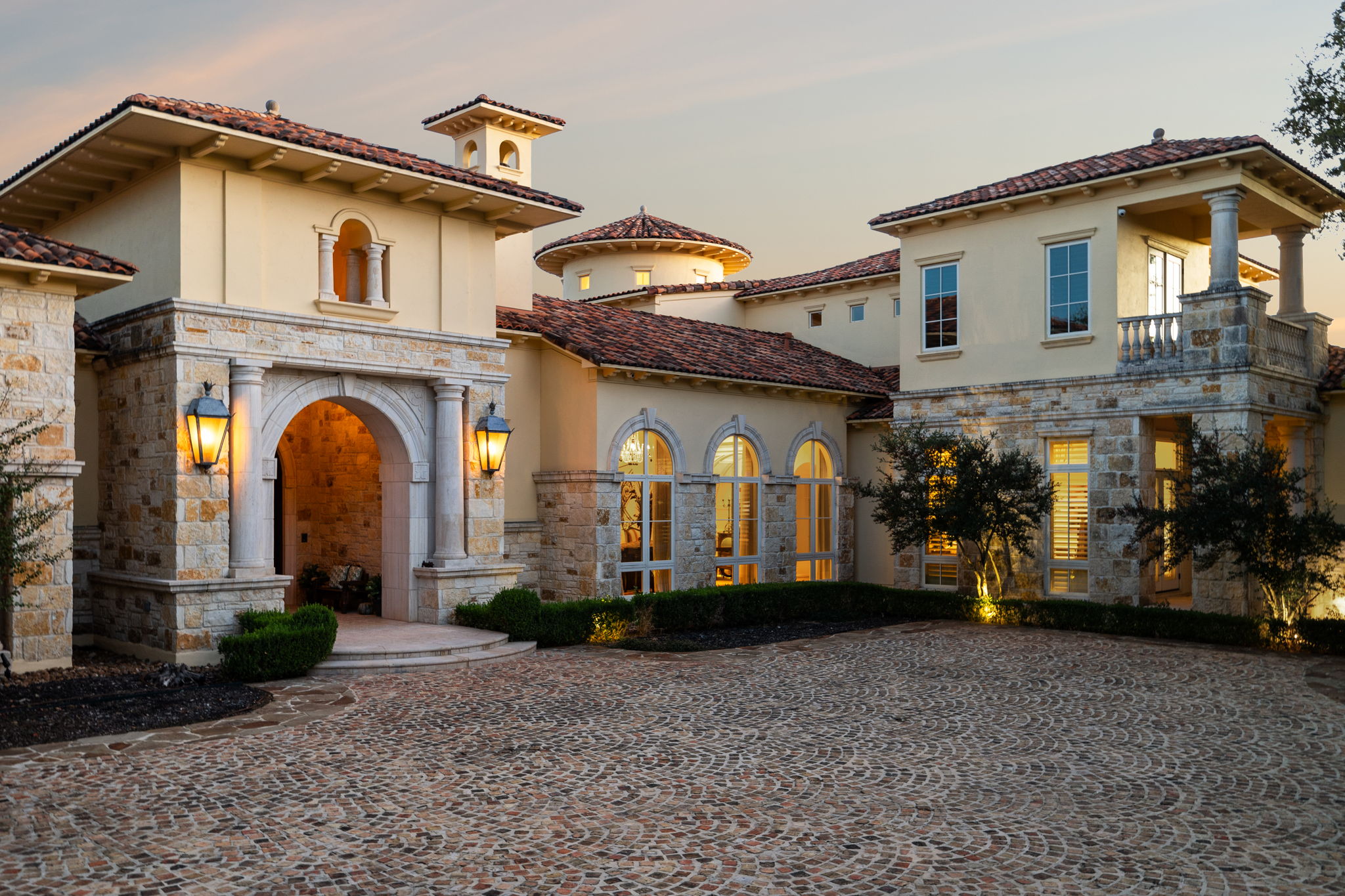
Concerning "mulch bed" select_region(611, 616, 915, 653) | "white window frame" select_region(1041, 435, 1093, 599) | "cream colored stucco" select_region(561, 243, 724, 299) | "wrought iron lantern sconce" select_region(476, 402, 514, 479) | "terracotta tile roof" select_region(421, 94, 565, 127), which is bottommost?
"mulch bed" select_region(611, 616, 915, 653)

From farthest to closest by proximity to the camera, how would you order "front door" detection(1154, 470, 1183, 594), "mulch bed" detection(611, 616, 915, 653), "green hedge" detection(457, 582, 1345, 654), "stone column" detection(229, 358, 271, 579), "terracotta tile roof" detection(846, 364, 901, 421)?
1. "terracotta tile roof" detection(846, 364, 901, 421)
2. "front door" detection(1154, 470, 1183, 594)
3. "mulch bed" detection(611, 616, 915, 653)
4. "green hedge" detection(457, 582, 1345, 654)
5. "stone column" detection(229, 358, 271, 579)

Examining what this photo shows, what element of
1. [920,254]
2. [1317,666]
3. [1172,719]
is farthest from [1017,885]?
[920,254]

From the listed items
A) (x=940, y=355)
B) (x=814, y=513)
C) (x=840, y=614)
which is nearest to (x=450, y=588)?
(x=840, y=614)

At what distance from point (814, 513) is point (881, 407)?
2.62 m

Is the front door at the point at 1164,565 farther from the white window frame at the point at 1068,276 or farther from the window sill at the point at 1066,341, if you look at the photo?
the white window frame at the point at 1068,276

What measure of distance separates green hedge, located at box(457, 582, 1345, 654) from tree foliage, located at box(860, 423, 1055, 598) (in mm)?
912

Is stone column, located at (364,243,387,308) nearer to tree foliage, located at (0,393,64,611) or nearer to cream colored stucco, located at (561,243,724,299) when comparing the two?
tree foliage, located at (0,393,64,611)

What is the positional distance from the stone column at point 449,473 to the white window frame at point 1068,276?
32.7ft

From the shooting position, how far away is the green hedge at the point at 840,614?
43.7 feet

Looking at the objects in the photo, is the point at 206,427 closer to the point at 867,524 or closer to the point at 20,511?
the point at 20,511

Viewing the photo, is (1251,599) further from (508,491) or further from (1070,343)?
(508,491)

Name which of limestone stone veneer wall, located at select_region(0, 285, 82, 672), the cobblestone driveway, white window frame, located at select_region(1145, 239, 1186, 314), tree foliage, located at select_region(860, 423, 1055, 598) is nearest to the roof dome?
tree foliage, located at select_region(860, 423, 1055, 598)

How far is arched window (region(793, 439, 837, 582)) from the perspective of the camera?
63.7 feet

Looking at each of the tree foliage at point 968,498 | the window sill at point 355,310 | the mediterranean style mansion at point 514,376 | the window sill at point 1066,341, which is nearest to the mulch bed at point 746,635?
the tree foliage at point 968,498
